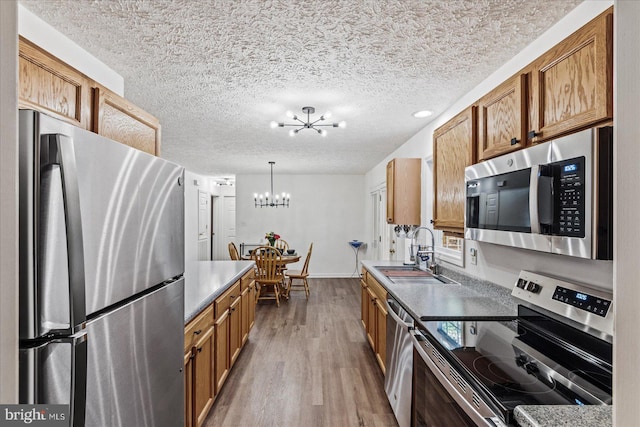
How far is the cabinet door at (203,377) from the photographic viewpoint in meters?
1.97

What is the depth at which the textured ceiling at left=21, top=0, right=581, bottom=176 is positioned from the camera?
1.52 meters

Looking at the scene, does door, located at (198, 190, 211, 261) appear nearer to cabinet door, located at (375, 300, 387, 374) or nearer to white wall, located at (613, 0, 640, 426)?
cabinet door, located at (375, 300, 387, 374)

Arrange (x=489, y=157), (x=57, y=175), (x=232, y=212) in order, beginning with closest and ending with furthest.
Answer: (x=57, y=175) < (x=489, y=157) < (x=232, y=212)

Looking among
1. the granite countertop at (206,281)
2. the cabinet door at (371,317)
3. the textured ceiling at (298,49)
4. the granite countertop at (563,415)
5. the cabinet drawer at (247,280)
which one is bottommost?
the cabinet door at (371,317)

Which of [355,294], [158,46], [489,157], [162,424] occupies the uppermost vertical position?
[158,46]

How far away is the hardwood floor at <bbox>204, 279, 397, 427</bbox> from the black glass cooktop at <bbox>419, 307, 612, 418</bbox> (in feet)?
3.92

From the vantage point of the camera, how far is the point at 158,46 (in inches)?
73.2

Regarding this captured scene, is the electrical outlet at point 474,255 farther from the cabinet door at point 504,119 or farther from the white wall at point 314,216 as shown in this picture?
the white wall at point 314,216

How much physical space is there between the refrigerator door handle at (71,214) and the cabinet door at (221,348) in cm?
176

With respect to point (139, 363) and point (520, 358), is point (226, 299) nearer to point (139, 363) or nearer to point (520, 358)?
point (139, 363)

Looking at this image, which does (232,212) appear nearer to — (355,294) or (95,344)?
(355,294)

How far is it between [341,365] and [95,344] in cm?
274

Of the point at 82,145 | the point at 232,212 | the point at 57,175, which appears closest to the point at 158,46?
the point at 82,145

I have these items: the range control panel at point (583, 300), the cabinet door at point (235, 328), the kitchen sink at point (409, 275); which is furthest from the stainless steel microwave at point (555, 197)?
the cabinet door at point (235, 328)
